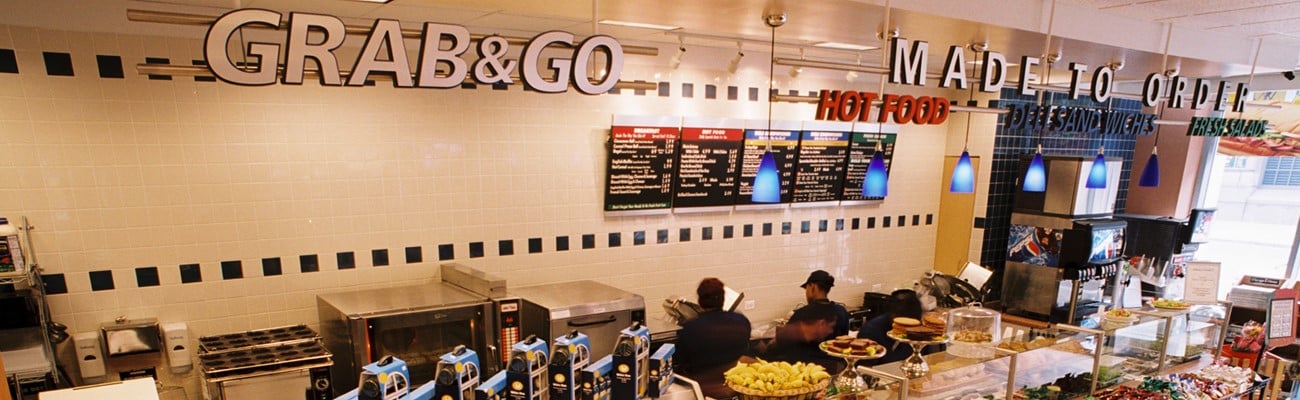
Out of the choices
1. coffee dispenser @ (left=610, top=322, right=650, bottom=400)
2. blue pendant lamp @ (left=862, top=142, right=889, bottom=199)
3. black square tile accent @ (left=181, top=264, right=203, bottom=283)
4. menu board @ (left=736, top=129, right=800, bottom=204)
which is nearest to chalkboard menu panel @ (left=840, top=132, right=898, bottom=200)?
menu board @ (left=736, top=129, right=800, bottom=204)

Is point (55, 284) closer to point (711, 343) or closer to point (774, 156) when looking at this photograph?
point (711, 343)

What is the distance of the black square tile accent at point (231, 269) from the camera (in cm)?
409

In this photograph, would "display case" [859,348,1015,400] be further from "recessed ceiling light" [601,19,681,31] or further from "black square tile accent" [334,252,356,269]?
"black square tile accent" [334,252,356,269]

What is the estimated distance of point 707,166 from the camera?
18.5ft

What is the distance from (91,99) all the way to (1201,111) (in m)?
10.1

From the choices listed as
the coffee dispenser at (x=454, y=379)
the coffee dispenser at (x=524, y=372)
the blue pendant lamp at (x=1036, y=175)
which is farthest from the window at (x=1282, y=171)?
the coffee dispenser at (x=454, y=379)

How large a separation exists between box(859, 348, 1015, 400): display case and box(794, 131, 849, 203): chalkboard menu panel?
2708mm

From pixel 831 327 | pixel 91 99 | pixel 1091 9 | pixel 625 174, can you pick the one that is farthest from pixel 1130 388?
pixel 91 99

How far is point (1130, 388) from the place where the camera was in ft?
13.3

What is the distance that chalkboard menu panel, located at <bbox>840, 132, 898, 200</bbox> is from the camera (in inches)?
254

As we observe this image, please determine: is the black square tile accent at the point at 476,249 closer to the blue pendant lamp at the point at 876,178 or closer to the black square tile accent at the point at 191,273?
the black square tile accent at the point at 191,273

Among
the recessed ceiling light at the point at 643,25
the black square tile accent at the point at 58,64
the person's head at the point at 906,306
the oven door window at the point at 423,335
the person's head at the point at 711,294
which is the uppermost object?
the recessed ceiling light at the point at 643,25

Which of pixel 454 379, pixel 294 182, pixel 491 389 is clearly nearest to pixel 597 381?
pixel 491 389

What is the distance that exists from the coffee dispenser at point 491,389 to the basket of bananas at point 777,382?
3.30 feet
